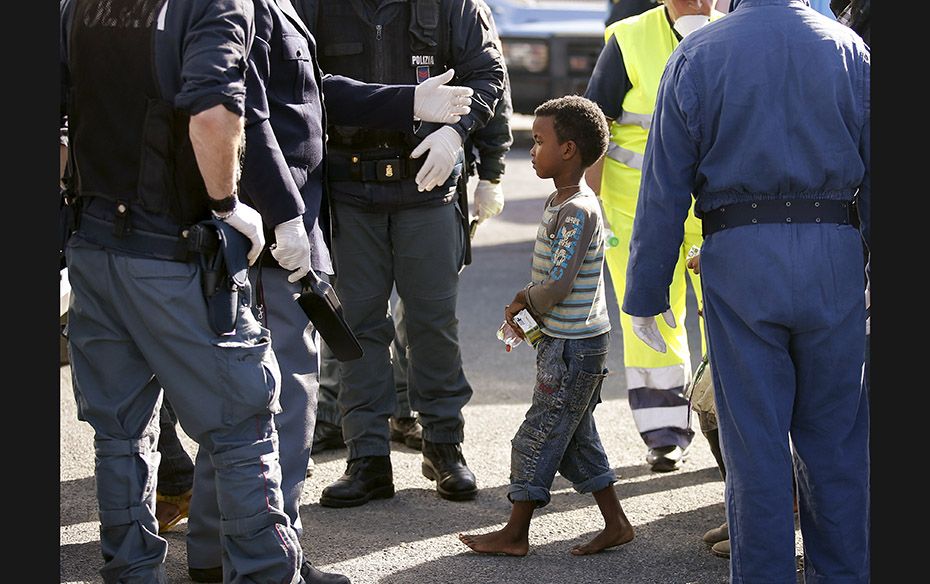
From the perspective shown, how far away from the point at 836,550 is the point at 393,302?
16.0 feet

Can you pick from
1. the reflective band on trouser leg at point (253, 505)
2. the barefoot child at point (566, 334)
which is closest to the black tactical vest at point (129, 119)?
the reflective band on trouser leg at point (253, 505)

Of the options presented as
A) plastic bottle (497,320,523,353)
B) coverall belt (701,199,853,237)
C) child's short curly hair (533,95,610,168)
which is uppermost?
child's short curly hair (533,95,610,168)

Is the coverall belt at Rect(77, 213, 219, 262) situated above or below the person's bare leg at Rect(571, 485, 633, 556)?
above

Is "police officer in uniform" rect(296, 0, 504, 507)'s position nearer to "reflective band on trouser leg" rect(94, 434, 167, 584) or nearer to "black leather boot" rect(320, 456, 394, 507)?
"black leather boot" rect(320, 456, 394, 507)

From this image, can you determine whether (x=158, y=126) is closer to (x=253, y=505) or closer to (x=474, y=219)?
(x=253, y=505)

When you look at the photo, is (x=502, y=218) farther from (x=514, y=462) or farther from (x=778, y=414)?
(x=778, y=414)

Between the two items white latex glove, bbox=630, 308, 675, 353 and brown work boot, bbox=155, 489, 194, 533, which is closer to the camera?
white latex glove, bbox=630, 308, 675, 353

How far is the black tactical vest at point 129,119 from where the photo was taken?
11.6 feet

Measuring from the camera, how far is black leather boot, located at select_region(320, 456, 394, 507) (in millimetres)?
5043

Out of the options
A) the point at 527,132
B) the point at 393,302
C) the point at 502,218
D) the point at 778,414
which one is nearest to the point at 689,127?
the point at 778,414

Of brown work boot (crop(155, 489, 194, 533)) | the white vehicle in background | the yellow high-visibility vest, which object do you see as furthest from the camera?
the white vehicle in background

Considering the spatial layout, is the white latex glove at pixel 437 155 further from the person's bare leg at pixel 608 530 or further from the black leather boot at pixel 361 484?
the person's bare leg at pixel 608 530

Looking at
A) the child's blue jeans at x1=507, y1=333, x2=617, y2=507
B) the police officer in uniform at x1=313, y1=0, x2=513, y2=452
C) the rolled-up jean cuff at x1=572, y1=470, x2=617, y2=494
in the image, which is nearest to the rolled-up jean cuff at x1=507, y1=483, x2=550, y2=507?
the child's blue jeans at x1=507, y1=333, x2=617, y2=507

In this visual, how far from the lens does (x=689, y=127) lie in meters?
3.69
